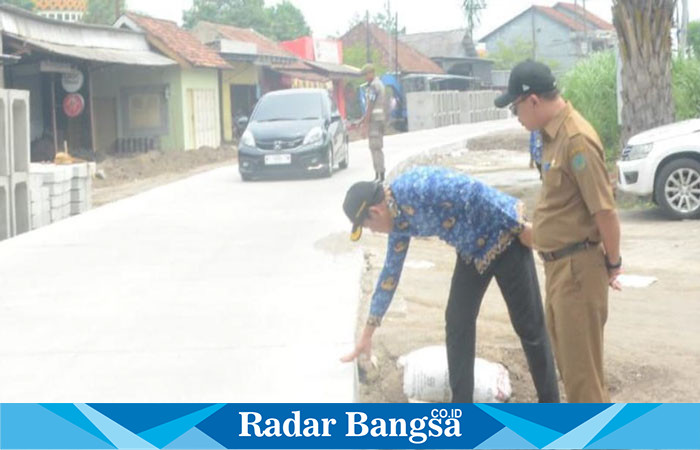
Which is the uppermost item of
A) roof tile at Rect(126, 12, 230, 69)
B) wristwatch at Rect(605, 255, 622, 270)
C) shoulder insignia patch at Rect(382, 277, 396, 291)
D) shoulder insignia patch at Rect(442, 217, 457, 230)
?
roof tile at Rect(126, 12, 230, 69)

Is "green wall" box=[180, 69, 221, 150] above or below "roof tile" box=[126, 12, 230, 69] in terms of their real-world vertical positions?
below

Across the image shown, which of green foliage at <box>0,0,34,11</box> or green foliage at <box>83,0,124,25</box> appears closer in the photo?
green foliage at <box>0,0,34,11</box>

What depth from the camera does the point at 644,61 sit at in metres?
15.3

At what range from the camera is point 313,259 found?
9977 mm

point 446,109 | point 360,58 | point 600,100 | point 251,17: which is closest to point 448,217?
point 600,100

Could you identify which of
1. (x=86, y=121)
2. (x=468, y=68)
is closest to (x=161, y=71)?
(x=86, y=121)

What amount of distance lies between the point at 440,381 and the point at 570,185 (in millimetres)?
1766

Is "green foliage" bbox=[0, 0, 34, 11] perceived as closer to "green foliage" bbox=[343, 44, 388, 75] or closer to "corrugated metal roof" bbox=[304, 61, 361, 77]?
"green foliage" bbox=[343, 44, 388, 75]

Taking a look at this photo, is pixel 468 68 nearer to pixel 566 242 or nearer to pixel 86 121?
pixel 86 121

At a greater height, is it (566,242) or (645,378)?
(566,242)

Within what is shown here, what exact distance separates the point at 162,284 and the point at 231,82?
3067 centimetres

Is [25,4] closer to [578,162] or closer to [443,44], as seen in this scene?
[443,44]

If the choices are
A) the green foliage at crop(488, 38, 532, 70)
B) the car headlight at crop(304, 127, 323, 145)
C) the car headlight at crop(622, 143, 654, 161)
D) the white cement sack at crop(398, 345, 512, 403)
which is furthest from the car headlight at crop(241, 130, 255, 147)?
the green foliage at crop(488, 38, 532, 70)

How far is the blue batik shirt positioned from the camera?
202 inches
